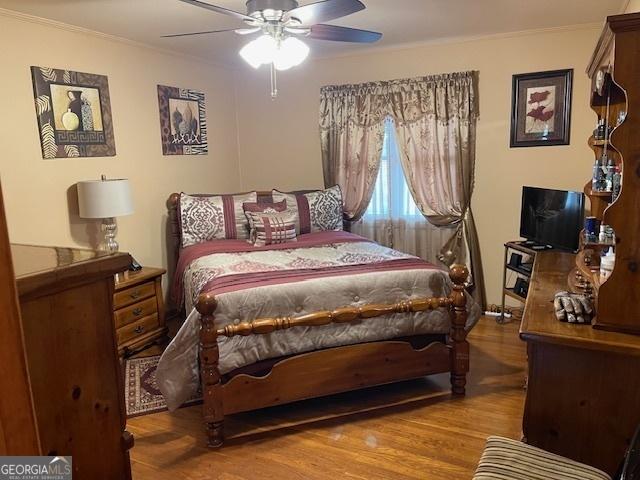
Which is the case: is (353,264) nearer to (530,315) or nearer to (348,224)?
(530,315)

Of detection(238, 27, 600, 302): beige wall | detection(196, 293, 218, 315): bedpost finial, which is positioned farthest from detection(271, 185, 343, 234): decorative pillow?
detection(196, 293, 218, 315): bedpost finial

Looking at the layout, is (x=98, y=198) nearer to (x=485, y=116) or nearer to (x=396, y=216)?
(x=396, y=216)

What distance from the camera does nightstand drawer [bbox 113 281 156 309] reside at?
3.48 meters

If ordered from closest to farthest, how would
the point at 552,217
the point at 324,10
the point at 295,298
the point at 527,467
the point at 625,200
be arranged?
the point at 527,467
the point at 625,200
the point at 324,10
the point at 295,298
the point at 552,217

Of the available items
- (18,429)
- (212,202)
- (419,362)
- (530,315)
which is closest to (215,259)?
(212,202)

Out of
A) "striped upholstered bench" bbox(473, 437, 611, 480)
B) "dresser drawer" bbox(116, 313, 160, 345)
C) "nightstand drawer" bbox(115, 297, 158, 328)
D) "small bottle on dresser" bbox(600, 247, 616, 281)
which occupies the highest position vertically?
"small bottle on dresser" bbox(600, 247, 616, 281)

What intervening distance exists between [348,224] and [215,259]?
174 centimetres

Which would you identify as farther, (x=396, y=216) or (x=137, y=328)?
(x=396, y=216)

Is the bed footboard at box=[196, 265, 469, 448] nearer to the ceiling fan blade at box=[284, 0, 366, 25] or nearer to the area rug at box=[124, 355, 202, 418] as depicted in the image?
the area rug at box=[124, 355, 202, 418]

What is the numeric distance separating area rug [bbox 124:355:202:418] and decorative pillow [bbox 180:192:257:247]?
3.46 feet

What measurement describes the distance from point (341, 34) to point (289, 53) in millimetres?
416

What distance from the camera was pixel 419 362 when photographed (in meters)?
2.91

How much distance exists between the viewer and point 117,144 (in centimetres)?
392

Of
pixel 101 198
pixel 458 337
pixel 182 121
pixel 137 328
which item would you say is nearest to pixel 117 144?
pixel 101 198
